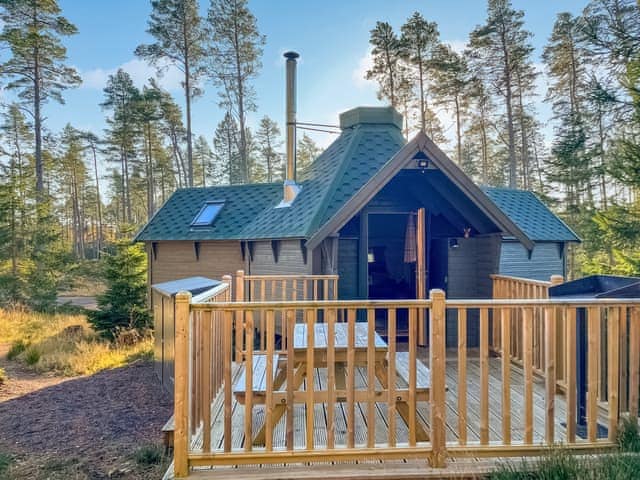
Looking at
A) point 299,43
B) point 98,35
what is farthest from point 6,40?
point 299,43

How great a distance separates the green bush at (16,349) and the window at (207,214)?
4423mm

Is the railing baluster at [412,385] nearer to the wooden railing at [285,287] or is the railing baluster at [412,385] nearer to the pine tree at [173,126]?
the wooden railing at [285,287]

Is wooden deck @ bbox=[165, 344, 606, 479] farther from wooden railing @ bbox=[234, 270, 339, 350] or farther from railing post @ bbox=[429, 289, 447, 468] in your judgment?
wooden railing @ bbox=[234, 270, 339, 350]

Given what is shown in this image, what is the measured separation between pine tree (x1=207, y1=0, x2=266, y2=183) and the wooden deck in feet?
50.0

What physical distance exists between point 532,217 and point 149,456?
10612mm

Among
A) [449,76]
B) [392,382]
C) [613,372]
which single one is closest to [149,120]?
[449,76]

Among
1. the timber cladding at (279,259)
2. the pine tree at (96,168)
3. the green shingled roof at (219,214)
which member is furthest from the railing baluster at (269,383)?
the pine tree at (96,168)

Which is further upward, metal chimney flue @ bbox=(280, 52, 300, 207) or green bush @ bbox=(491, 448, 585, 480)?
metal chimney flue @ bbox=(280, 52, 300, 207)

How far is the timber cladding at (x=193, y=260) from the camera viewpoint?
9.47m

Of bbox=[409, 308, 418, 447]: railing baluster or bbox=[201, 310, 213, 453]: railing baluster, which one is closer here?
bbox=[201, 310, 213, 453]: railing baluster

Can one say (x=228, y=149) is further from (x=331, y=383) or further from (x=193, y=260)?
(x=331, y=383)

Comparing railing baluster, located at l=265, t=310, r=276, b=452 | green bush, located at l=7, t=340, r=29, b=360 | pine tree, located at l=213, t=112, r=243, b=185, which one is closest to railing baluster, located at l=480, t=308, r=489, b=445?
railing baluster, located at l=265, t=310, r=276, b=452

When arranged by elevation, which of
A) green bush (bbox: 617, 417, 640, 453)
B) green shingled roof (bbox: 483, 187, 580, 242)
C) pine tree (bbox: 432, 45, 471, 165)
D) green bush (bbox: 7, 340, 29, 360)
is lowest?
green bush (bbox: 7, 340, 29, 360)

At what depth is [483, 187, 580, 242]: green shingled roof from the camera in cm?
992
